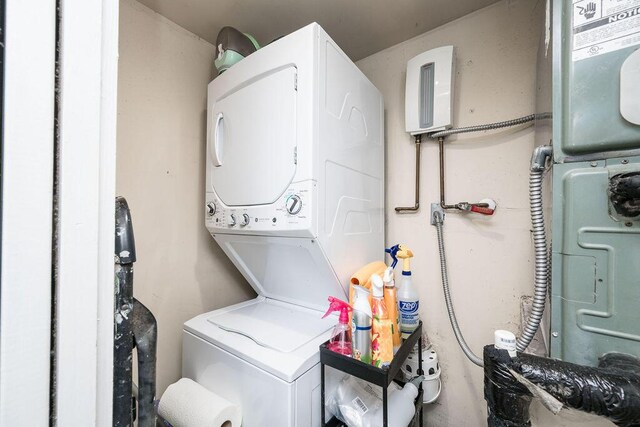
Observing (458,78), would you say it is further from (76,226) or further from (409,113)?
(76,226)

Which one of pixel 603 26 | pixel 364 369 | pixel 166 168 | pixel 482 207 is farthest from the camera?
pixel 166 168

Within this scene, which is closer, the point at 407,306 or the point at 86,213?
the point at 86,213

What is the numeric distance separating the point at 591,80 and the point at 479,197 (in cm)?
82

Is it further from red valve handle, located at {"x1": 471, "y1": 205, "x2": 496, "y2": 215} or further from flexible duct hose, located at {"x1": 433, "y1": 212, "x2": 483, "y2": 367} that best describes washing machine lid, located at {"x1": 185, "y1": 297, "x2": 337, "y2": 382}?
red valve handle, located at {"x1": 471, "y1": 205, "x2": 496, "y2": 215}

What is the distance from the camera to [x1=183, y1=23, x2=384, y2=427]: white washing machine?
1.03 meters

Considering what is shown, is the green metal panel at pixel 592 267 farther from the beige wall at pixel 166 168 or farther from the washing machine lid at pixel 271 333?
the beige wall at pixel 166 168

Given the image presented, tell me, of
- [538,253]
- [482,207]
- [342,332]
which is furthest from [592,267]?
[342,332]

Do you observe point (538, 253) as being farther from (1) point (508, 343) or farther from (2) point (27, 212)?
(2) point (27, 212)

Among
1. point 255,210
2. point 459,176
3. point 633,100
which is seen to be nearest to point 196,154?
point 255,210

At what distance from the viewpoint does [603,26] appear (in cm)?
67

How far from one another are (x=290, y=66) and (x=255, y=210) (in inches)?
26.0

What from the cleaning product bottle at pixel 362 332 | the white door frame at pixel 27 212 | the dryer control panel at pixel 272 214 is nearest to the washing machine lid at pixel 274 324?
the cleaning product bottle at pixel 362 332

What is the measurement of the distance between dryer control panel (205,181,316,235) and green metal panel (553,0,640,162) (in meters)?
0.82

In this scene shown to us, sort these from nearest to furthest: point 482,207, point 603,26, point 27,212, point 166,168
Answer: point 27,212, point 603,26, point 482,207, point 166,168
